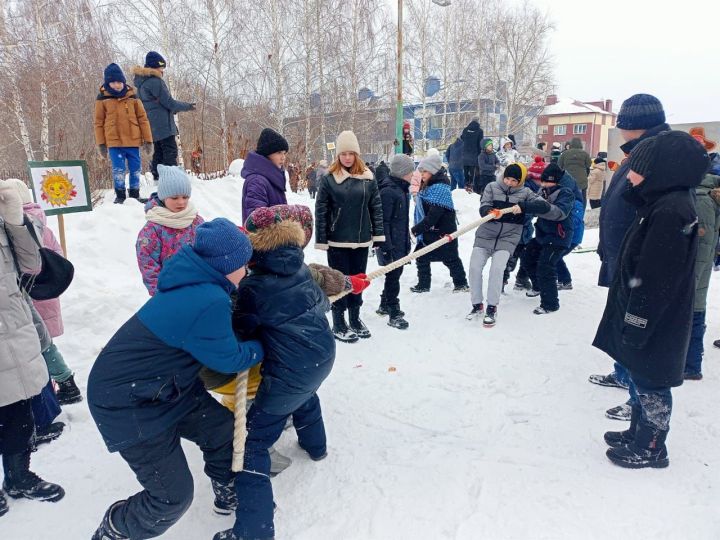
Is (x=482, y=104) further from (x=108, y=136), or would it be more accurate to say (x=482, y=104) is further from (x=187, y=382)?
(x=187, y=382)

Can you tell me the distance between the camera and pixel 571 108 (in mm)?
61312

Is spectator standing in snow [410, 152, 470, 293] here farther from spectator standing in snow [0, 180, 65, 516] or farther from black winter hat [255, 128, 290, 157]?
spectator standing in snow [0, 180, 65, 516]

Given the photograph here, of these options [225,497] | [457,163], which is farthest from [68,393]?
[457,163]

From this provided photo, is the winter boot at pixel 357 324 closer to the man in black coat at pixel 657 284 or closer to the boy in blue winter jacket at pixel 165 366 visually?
the man in black coat at pixel 657 284

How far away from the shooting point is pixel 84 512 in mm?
2486

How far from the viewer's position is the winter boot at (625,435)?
9.34 feet

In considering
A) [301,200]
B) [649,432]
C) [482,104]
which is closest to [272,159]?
[649,432]

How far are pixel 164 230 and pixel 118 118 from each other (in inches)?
168

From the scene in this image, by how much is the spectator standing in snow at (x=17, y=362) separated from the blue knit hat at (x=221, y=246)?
109cm

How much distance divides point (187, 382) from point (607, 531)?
6.91 feet

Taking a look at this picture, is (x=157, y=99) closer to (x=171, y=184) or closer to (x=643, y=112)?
(x=171, y=184)

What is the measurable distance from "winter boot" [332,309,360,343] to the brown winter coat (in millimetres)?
4191

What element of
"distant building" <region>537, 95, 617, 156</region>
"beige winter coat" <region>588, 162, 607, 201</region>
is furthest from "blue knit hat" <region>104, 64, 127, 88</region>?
"distant building" <region>537, 95, 617, 156</region>

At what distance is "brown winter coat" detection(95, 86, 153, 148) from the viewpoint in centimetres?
657
